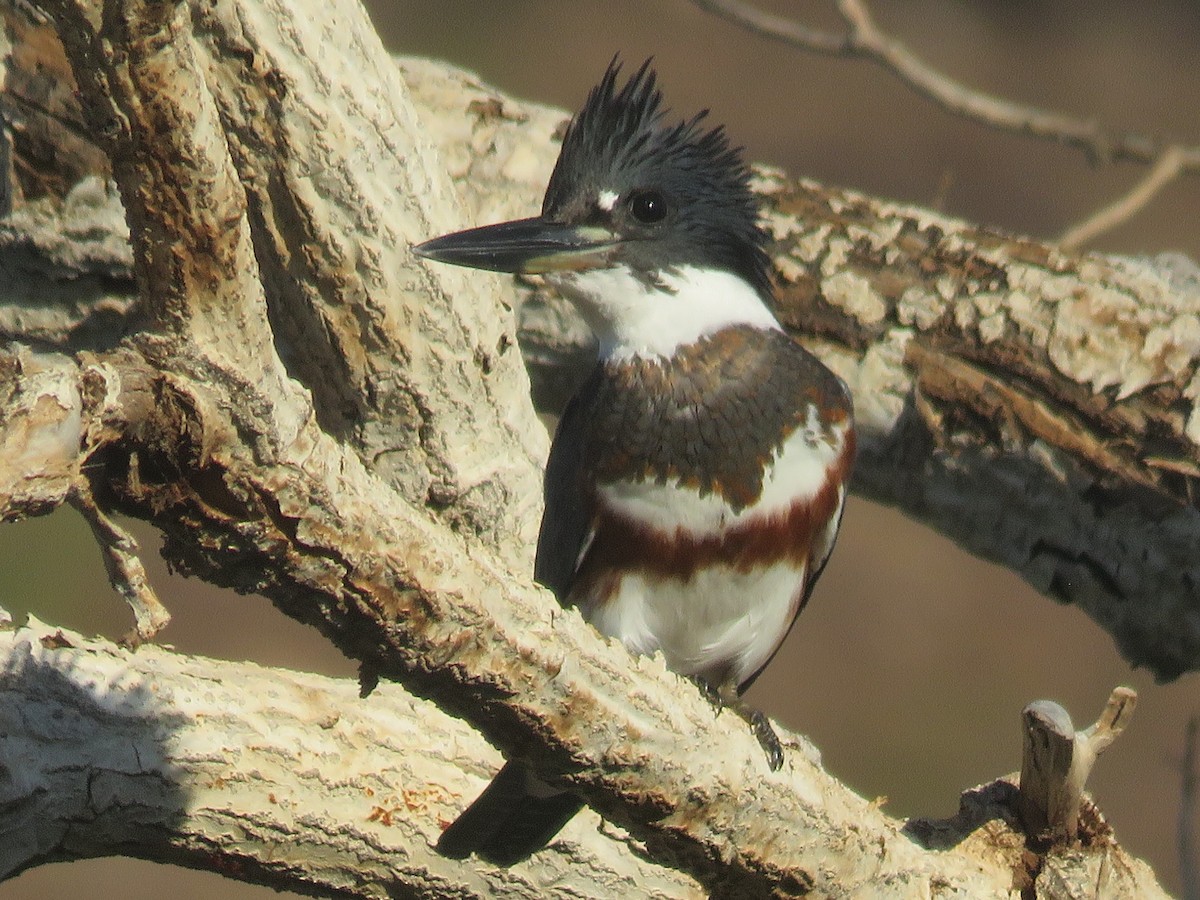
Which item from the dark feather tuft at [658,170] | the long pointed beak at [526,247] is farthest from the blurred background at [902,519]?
the long pointed beak at [526,247]

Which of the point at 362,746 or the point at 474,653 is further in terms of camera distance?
the point at 362,746

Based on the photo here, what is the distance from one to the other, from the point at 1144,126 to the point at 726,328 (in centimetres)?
520

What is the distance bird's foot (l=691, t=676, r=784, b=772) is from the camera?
6.61ft

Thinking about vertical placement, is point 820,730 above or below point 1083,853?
below

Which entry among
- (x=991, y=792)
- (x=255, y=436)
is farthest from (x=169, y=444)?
(x=991, y=792)

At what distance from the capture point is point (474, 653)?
5.25 feet

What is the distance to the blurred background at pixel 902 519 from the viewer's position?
555 cm

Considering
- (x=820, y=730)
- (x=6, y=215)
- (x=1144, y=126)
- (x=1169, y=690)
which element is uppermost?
(x=1144, y=126)

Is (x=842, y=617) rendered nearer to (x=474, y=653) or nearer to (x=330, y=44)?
(x=330, y=44)

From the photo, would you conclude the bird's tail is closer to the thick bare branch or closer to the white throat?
the thick bare branch

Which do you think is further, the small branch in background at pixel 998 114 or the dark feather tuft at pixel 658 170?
the small branch in background at pixel 998 114

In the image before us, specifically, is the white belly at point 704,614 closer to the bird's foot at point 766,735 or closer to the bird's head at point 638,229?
the bird's foot at point 766,735

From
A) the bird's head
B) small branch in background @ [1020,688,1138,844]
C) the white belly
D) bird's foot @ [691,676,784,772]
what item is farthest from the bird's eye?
small branch in background @ [1020,688,1138,844]

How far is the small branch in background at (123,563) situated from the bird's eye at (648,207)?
86 centimetres
